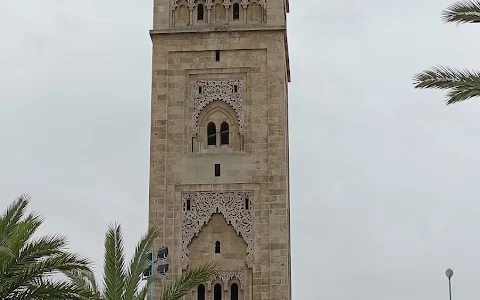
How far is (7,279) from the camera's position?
14.4 meters

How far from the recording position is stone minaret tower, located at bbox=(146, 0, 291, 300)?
2812cm

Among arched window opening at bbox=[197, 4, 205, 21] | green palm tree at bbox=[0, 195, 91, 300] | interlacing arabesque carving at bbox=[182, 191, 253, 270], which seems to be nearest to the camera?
green palm tree at bbox=[0, 195, 91, 300]

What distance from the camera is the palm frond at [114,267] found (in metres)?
16.1

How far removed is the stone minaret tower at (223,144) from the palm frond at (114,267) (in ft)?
38.3

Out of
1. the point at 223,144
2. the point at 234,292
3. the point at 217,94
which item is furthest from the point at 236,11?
the point at 234,292

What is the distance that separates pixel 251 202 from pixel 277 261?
1807mm

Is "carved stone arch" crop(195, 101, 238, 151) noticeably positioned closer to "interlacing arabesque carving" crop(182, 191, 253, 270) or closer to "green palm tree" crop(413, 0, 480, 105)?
"interlacing arabesque carving" crop(182, 191, 253, 270)

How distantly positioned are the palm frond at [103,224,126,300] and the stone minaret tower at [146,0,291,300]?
38.3 feet

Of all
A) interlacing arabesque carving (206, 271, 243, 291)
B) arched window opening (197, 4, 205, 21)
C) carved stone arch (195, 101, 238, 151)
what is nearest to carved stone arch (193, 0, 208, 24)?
arched window opening (197, 4, 205, 21)

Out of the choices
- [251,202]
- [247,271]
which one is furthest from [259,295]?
[251,202]

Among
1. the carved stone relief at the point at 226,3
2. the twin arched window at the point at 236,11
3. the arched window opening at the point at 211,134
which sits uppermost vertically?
the carved stone relief at the point at 226,3

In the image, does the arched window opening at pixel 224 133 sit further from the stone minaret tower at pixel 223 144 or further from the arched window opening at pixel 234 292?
the arched window opening at pixel 234 292

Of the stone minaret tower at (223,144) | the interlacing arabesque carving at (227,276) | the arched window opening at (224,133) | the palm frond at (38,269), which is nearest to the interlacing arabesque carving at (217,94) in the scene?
the stone minaret tower at (223,144)

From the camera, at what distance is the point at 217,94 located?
29422mm
